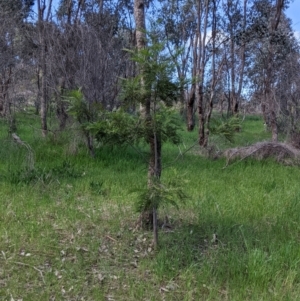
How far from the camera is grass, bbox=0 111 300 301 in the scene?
3.65 meters

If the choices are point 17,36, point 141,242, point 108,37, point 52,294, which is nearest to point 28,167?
point 141,242

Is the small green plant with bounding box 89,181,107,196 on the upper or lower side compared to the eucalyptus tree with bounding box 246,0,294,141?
lower

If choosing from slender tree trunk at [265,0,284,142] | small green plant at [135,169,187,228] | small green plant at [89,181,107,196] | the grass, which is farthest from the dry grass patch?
small green plant at [135,169,187,228]

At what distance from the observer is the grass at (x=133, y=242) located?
3654 millimetres

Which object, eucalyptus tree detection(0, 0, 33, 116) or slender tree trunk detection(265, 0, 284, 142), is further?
slender tree trunk detection(265, 0, 284, 142)

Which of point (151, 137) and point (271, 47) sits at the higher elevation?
point (271, 47)

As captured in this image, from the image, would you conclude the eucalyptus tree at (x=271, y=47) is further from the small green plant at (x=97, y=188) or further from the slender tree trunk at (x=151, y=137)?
the slender tree trunk at (x=151, y=137)

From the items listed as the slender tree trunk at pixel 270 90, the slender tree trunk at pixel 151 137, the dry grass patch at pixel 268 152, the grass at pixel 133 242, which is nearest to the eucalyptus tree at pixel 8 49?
the grass at pixel 133 242

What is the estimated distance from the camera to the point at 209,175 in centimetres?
807

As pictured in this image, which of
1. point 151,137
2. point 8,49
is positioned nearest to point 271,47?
point 8,49

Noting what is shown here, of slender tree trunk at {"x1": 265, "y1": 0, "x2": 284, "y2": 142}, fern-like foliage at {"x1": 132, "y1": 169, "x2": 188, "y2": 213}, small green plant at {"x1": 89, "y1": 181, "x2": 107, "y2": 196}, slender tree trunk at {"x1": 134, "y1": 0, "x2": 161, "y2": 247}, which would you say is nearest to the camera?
fern-like foliage at {"x1": 132, "y1": 169, "x2": 188, "y2": 213}

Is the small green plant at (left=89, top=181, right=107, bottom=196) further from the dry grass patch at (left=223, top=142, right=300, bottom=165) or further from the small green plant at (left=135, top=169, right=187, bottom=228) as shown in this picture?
the dry grass patch at (left=223, top=142, right=300, bottom=165)

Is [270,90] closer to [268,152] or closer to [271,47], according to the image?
[271,47]

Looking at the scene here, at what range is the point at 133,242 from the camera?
458 cm
